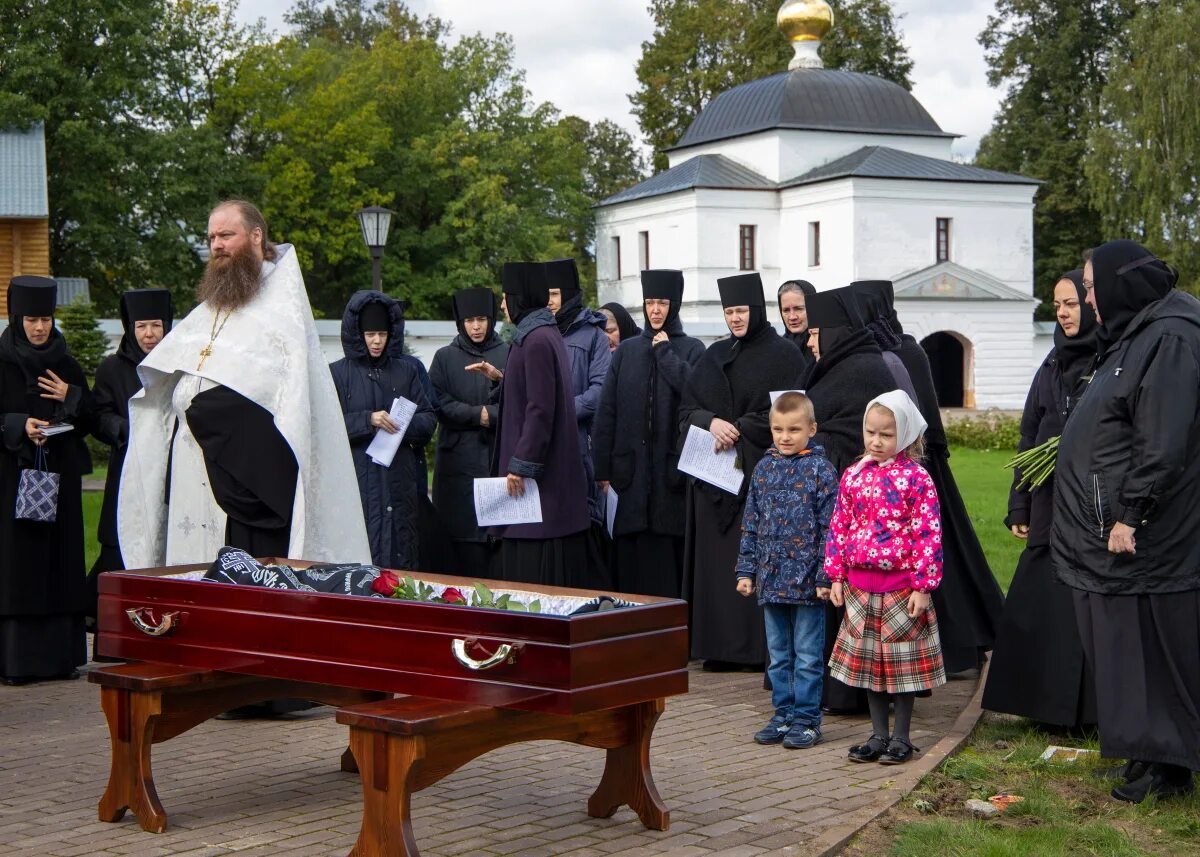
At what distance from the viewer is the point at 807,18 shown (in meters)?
60.1

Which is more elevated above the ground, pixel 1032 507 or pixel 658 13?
pixel 658 13

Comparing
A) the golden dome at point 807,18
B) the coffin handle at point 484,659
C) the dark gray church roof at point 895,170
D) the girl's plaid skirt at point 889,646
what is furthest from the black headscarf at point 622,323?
the golden dome at point 807,18

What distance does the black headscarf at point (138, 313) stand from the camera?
938cm

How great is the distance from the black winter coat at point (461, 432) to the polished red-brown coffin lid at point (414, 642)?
425cm

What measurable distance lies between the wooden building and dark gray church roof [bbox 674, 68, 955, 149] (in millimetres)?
27297

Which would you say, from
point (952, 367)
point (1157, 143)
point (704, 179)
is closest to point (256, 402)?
point (704, 179)

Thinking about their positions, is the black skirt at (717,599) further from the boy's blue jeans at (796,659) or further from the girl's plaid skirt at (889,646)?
the girl's plaid skirt at (889,646)

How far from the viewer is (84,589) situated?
9383 millimetres

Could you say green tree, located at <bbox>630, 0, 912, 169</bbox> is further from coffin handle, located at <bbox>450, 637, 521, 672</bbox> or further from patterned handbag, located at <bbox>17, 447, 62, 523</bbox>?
coffin handle, located at <bbox>450, 637, 521, 672</bbox>

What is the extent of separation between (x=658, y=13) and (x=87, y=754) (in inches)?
2411

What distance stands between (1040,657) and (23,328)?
6086 millimetres

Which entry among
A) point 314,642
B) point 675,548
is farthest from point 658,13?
point 314,642

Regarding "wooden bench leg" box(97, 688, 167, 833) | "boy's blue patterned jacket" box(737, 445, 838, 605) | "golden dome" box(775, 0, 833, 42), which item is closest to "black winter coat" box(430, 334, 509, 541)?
"boy's blue patterned jacket" box(737, 445, 838, 605)

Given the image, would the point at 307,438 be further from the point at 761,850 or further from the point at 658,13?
the point at 658,13
